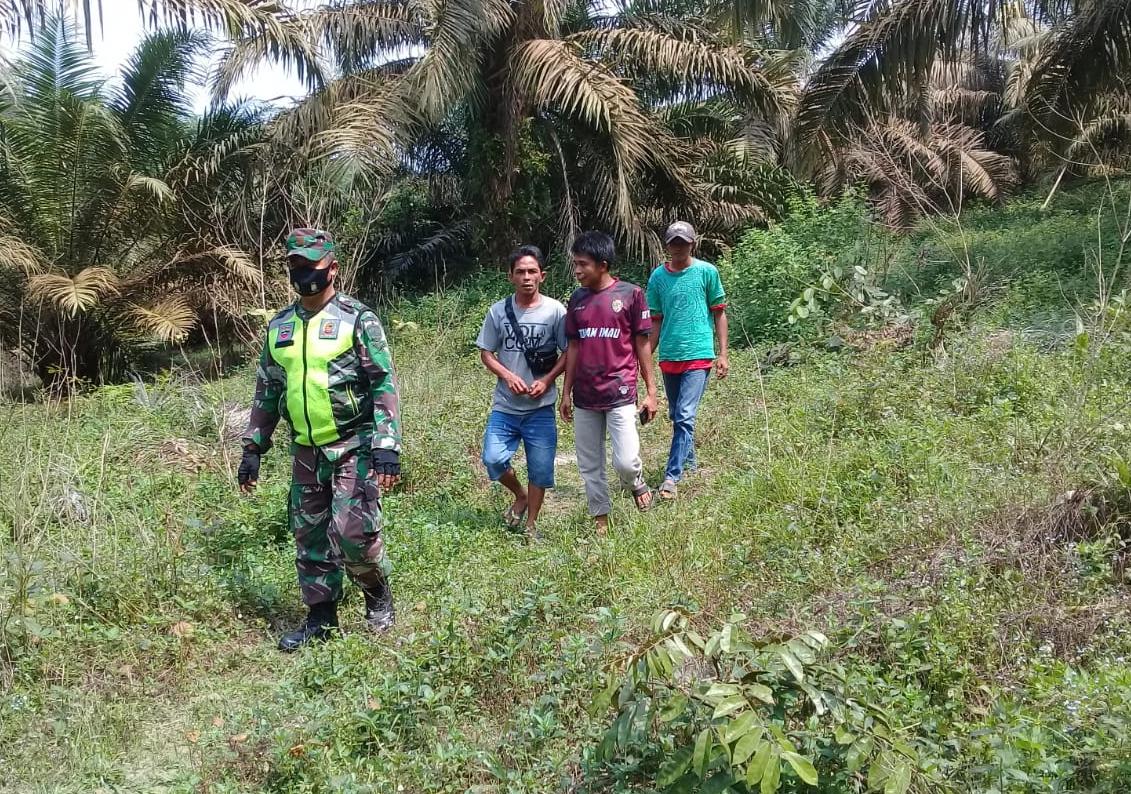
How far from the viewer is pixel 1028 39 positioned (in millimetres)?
21531

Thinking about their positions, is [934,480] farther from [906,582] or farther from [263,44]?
[263,44]

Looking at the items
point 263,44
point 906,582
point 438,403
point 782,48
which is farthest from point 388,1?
point 906,582

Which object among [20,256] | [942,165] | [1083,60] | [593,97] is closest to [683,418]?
[593,97]

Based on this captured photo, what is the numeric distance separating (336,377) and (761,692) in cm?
240

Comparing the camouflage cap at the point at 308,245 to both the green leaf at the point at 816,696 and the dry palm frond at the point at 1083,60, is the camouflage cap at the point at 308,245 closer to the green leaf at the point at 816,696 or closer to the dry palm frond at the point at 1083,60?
the green leaf at the point at 816,696

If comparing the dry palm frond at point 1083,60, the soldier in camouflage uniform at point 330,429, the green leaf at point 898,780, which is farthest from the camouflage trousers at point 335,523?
the dry palm frond at point 1083,60

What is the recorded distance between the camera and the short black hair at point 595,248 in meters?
4.88

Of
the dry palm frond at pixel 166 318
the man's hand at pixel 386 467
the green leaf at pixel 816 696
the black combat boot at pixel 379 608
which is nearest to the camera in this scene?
the green leaf at pixel 816 696

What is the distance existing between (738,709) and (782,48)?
1277 centimetres

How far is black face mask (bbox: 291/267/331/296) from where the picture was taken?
3.92m

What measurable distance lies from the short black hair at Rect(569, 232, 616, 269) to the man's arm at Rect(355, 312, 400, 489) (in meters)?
1.31

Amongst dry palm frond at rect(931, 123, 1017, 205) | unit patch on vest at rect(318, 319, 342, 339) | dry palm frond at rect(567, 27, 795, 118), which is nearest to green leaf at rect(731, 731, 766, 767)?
unit patch on vest at rect(318, 319, 342, 339)

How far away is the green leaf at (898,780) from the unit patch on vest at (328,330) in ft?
8.98

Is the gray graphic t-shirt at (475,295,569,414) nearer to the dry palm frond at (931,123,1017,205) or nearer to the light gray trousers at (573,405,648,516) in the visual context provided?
the light gray trousers at (573,405,648,516)
